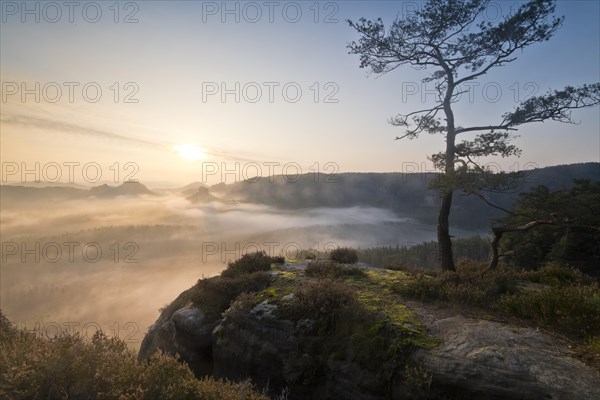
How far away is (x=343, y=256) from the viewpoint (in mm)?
16062

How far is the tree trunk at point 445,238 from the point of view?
15062 mm

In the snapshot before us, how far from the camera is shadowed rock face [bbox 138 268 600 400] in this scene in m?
6.04

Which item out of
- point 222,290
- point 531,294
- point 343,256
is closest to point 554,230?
point 343,256

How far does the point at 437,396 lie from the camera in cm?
649

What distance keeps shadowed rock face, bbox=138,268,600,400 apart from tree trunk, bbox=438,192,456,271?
20.6 feet

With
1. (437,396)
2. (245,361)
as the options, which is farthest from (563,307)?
(245,361)

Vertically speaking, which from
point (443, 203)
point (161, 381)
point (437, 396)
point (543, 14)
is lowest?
point (437, 396)

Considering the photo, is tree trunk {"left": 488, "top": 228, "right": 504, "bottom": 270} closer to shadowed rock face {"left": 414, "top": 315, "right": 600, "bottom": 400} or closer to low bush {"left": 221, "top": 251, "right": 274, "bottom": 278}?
shadowed rock face {"left": 414, "top": 315, "right": 600, "bottom": 400}

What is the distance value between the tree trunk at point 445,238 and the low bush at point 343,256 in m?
3.96

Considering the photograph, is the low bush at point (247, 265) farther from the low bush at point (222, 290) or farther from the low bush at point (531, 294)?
the low bush at point (531, 294)

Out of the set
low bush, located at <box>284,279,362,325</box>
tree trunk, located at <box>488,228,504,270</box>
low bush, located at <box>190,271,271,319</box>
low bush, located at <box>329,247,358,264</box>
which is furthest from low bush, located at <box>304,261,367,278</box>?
tree trunk, located at <box>488,228,504,270</box>

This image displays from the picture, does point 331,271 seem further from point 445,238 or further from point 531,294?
point 531,294

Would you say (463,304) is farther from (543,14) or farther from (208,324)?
(543,14)

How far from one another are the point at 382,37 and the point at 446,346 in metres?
13.8
